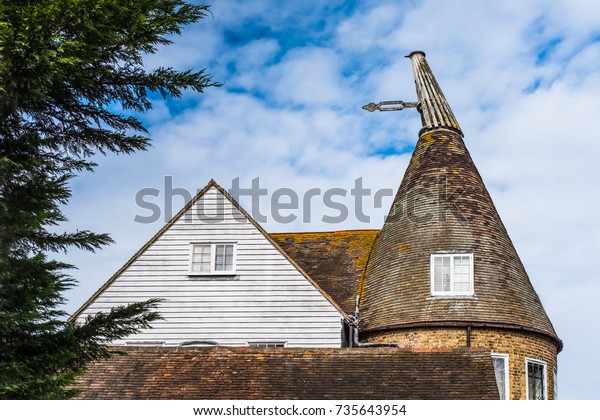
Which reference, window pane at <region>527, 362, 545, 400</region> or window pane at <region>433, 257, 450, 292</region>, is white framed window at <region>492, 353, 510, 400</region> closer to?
window pane at <region>527, 362, 545, 400</region>

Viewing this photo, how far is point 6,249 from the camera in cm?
1075

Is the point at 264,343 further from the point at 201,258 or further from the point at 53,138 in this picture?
the point at 53,138

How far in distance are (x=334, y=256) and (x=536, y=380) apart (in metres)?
7.81

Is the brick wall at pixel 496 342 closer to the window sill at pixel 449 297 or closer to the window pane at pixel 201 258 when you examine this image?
the window sill at pixel 449 297

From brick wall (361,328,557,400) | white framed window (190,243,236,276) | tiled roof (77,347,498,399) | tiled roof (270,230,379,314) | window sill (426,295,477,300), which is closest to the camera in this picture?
tiled roof (77,347,498,399)

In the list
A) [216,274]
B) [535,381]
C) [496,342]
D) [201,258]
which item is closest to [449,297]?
[496,342]

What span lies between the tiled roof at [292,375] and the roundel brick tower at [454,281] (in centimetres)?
448

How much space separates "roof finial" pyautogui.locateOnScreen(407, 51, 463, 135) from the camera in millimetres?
28078

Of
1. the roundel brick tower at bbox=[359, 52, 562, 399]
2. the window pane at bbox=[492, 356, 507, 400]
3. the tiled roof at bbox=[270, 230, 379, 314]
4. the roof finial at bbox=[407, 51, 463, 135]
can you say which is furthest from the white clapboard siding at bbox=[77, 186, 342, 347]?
the roof finial at bbox=[407, 51, 463, 135]

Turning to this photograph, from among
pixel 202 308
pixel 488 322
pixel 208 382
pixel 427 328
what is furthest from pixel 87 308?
pixel 488 322

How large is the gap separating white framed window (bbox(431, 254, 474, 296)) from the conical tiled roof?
142mm

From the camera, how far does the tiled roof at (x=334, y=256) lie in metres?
25.9

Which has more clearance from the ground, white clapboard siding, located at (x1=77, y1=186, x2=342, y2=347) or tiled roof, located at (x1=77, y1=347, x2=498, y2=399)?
white clapboard siding, located at (x1=77, y1=186, x2=342, y2=347)
